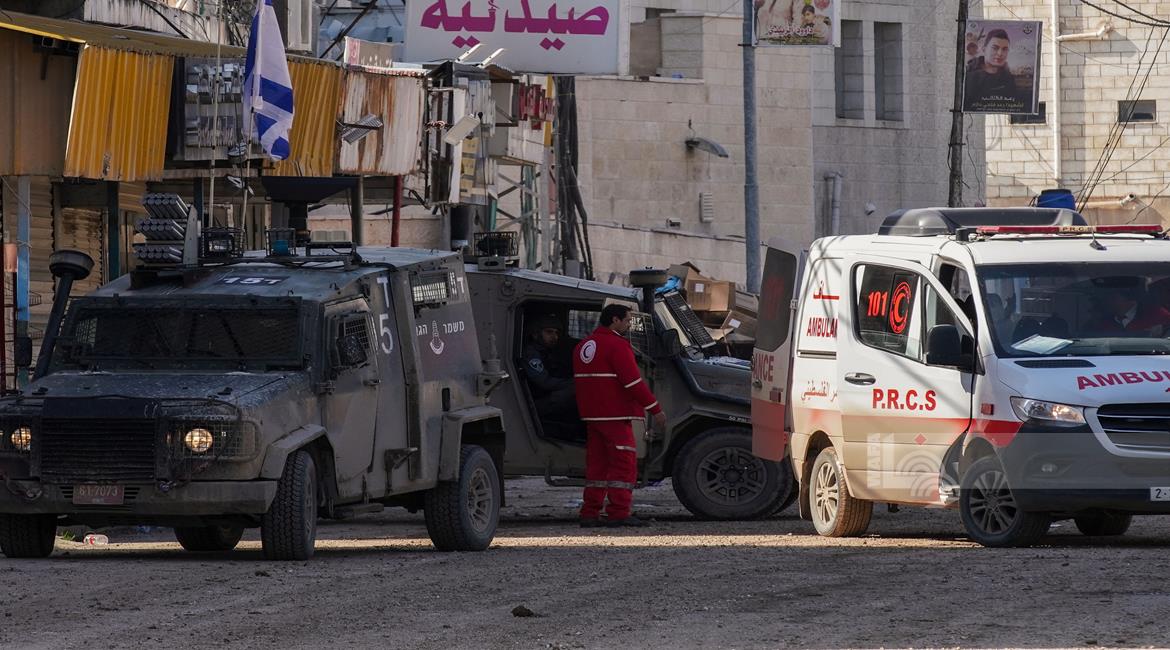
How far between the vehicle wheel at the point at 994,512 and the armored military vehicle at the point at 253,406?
10.6 feet

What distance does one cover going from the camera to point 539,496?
20.8m

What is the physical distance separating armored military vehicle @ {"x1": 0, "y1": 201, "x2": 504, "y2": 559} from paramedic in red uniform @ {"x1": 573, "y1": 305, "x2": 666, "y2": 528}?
202cm

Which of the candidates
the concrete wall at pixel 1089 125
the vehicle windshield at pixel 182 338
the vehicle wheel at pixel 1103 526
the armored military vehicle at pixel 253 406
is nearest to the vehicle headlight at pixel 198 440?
the armored military vehicle at pixel 253 406

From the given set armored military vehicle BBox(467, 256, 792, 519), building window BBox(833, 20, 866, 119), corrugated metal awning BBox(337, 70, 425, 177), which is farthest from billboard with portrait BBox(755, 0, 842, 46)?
building window BBox(833, 20, 866, 119)

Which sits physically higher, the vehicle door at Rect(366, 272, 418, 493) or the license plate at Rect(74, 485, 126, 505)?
the vehicle door at Rect(366, 272, 418, 493)

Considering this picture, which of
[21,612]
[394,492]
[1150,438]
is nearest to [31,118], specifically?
[394,492]

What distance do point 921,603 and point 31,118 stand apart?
9.88 m

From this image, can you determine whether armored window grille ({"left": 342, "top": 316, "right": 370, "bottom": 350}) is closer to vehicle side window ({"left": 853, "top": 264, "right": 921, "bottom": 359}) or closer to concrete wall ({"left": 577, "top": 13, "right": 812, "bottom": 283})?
vehicle side window ({"left": 853, "top": 264, "right": 921, "bottom": 359})

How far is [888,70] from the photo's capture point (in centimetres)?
5094

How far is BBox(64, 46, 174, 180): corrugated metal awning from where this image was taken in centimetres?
1667

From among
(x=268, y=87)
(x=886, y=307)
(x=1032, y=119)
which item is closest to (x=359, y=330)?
(x=886, y=307)

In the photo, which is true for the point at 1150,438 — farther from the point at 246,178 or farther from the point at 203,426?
the point at 246,178

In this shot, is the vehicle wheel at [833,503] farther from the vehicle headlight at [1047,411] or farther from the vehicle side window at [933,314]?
the vehicle headlight at [1047,411]

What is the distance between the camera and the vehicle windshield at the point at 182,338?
12281 mm
